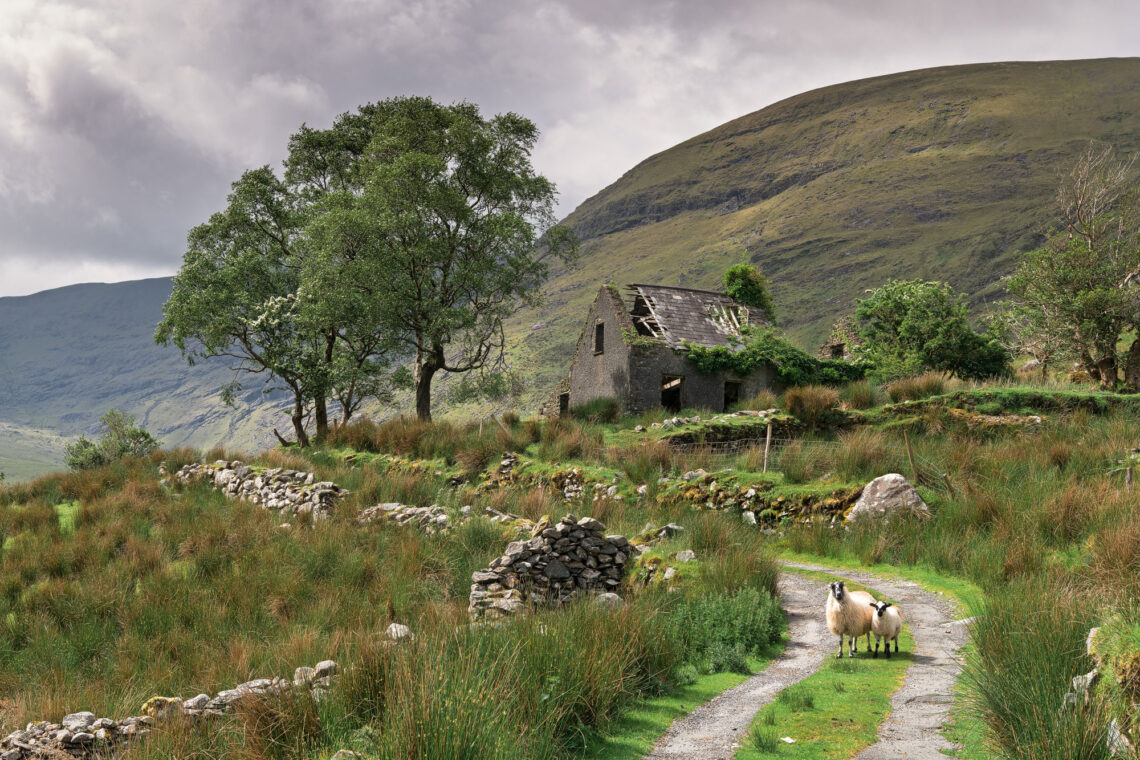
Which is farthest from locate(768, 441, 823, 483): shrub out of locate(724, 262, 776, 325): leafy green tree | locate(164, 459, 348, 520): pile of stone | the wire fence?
locate(724, 262, 776, 325): leafy green tree

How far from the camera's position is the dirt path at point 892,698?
5129 mm

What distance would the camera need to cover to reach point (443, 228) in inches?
1221

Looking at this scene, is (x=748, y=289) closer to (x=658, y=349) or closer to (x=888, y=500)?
(x=658, y=349)

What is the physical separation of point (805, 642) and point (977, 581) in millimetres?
3132

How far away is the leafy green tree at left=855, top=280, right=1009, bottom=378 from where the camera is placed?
30422mm

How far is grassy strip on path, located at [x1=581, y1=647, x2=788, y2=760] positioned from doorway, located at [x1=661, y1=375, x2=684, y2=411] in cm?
2228

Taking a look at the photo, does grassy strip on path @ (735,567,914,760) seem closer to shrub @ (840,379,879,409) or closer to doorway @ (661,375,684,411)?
shrub @ (840,379,879,409)

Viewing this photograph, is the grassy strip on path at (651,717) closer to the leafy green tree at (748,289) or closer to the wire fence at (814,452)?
the wire fence at (814,452)

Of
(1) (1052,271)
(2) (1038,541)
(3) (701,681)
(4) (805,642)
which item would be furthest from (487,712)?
(1) (1052,271)

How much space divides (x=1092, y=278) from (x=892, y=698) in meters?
26.3

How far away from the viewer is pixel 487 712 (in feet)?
13.9

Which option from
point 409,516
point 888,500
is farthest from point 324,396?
point 888,500

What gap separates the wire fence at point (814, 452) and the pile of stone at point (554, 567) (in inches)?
261

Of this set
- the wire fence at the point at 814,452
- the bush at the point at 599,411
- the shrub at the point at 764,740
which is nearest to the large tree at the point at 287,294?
the bush at the point at 599,411
